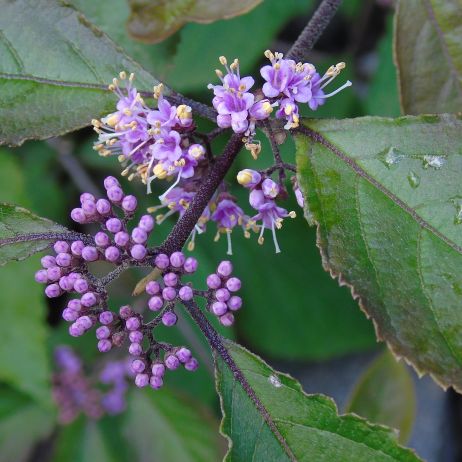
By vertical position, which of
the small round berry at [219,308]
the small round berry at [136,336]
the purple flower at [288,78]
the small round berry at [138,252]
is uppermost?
the purple flower at [288,78]

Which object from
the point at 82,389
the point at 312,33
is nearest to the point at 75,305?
the point at 312,33

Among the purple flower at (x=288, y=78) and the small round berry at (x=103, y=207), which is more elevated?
the purple flower at (x=288, y=78)

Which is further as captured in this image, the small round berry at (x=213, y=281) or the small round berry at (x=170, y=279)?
the small round berry at (x=213, y=281)

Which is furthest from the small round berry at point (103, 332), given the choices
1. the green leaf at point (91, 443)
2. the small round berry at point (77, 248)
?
the green leaf at point (91, 443)

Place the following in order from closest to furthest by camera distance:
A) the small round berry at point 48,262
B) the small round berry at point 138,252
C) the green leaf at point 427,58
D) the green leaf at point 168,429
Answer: the small round berry at point 138,252, the small round berry at point 48,262, the green leaf at point 427,58, the green leaf at point 168,429

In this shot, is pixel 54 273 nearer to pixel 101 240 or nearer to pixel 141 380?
pixel 101 240

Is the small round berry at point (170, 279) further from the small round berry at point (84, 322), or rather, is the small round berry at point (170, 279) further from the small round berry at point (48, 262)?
the small round berry at point (48, 262)
